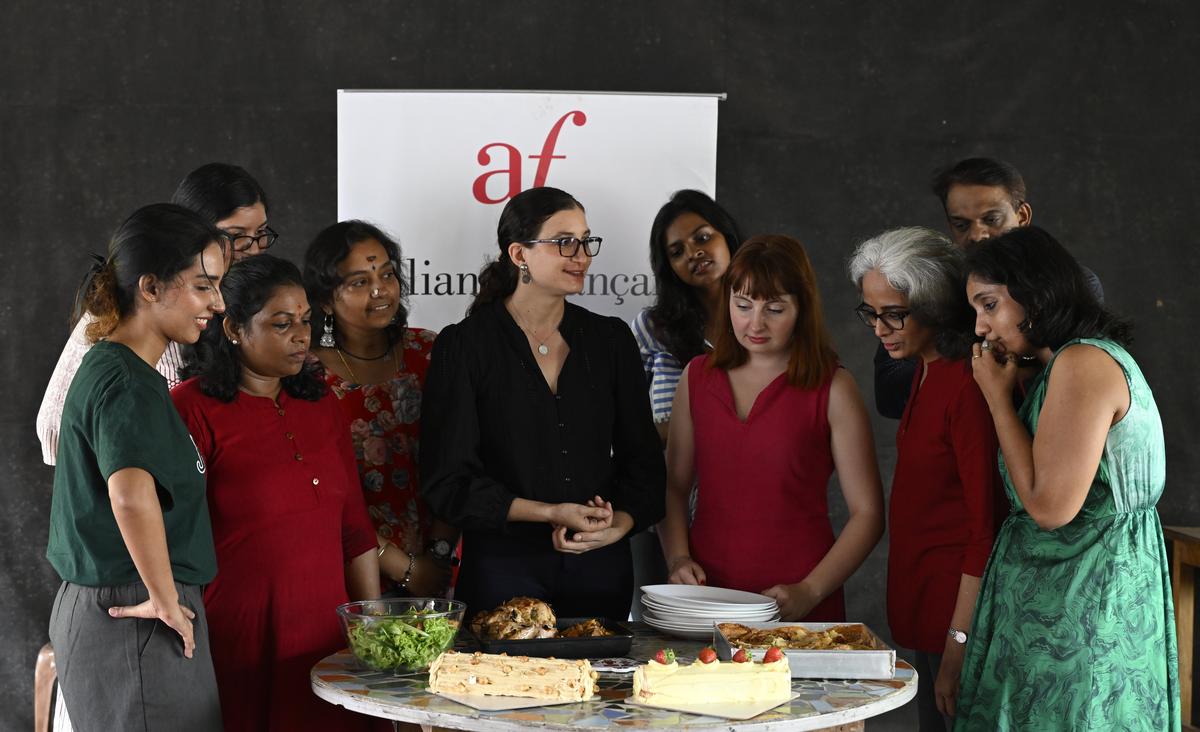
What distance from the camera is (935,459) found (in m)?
2.65

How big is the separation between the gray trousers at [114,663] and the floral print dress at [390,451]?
3.09 feet

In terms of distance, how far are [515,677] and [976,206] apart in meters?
2.14

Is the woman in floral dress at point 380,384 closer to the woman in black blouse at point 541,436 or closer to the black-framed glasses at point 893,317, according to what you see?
the woman in black blouse at point 541,436

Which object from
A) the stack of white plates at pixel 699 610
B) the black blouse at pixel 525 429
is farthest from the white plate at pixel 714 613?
the black blouse at pixel 525 429

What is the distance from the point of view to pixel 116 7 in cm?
439

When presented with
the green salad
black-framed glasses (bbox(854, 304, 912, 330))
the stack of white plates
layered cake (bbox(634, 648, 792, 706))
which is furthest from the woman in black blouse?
layered cake (bbox(634, 648, 792, 706))

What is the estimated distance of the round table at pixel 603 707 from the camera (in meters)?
1.94

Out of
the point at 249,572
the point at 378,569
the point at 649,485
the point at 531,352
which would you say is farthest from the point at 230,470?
the point at 649,485

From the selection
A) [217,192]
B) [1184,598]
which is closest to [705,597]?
[217,192]

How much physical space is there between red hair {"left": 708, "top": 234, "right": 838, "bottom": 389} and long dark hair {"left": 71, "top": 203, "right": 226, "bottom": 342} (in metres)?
1.27

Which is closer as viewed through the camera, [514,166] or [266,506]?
[266,506]

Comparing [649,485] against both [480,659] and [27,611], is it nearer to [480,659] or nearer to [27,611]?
[480,659]

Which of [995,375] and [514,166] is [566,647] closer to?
[995,375]

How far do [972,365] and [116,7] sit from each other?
348 cm
